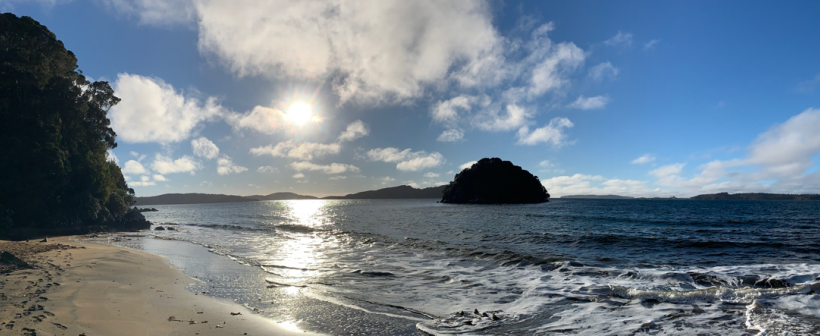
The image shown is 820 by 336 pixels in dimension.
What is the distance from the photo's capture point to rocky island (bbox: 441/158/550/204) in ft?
466

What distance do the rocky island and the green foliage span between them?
124247mm

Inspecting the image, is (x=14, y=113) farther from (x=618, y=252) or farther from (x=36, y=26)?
(x=618, y=252)

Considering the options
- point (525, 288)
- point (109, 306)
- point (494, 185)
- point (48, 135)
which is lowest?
point (525, 288)

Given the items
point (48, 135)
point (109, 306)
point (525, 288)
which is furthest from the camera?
point (48, 135)

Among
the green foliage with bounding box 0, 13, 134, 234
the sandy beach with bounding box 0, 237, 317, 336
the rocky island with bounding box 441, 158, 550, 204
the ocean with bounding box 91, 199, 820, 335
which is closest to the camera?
the sandy beach with bounding box 0, 237, 317, 336

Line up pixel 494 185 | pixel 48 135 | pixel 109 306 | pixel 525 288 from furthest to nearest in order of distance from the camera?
→ pixel 494 185 → pixel 48 135 → pixel 525 288 → pixel 109 306

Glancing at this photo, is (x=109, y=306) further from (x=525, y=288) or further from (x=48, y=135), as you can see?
(x=48, y=135)

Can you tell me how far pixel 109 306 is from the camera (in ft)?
26.1

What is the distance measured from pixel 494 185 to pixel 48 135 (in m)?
136

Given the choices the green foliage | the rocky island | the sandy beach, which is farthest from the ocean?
the rocky island

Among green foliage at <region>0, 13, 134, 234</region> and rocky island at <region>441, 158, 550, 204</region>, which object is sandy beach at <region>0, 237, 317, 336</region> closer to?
green foliage at <region>0, 13, 134, 234</region>

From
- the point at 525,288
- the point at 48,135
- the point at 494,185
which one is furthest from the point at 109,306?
the point at 494,185

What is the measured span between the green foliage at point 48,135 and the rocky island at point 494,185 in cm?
12425

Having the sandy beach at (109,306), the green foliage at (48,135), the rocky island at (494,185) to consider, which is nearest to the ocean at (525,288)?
the sandy beach at (109,306)
